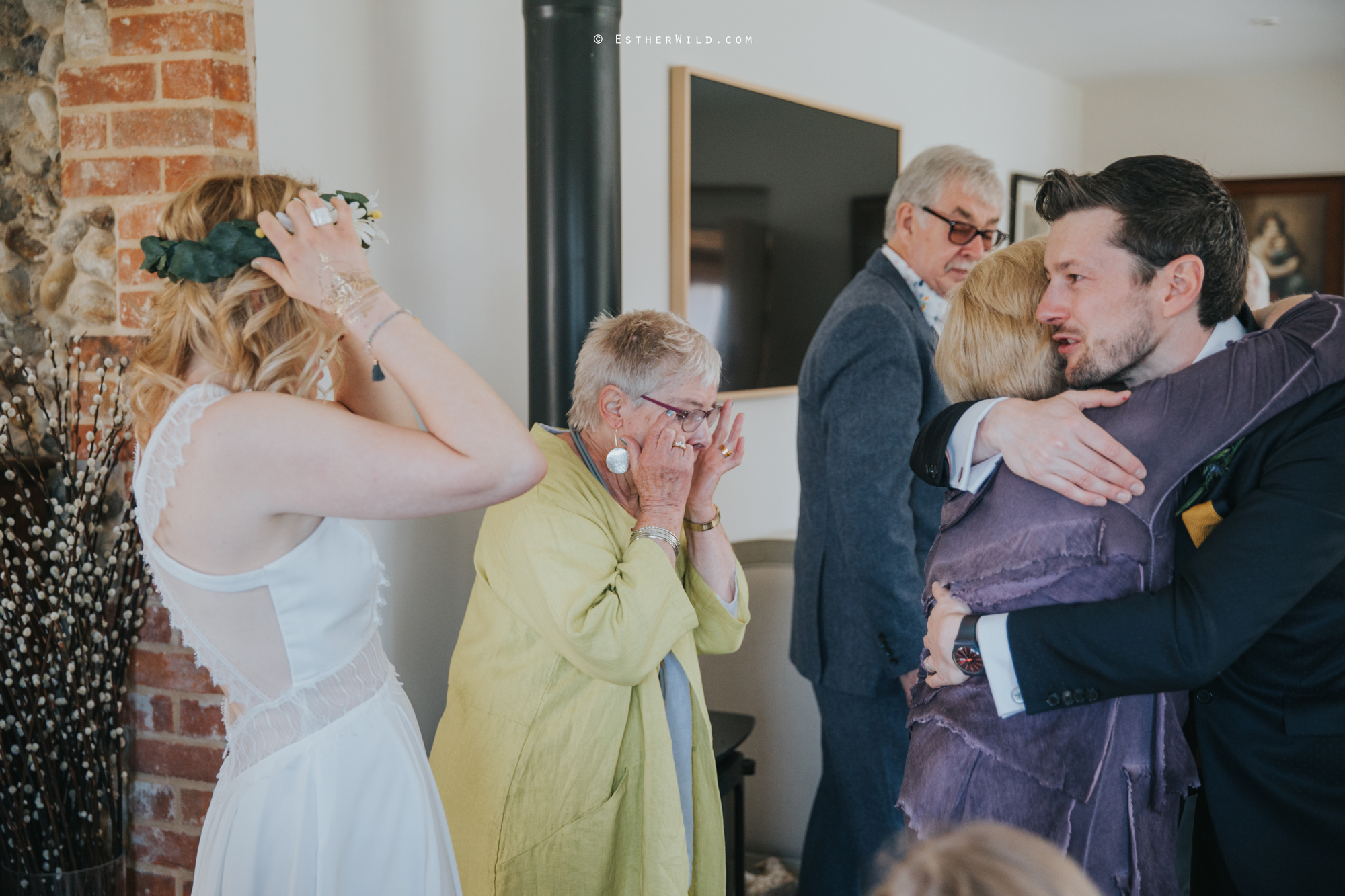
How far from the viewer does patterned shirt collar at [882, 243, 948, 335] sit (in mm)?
2453

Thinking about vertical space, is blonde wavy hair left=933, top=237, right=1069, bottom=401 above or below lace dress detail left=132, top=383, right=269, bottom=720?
above

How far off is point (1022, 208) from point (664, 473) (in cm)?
463

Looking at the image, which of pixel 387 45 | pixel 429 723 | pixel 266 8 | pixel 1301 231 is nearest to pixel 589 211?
pixel 387 45

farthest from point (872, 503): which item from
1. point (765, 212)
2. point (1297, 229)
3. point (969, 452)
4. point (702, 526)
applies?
point (1297, 229)

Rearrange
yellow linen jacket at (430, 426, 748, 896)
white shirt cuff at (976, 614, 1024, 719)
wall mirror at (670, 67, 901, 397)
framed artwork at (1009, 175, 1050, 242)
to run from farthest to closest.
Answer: framed artwork at (1009, 175, 1050, 242)
wall mirror at (670, 67, 901, 397)
yellow linen jacket at (430, 426, 748, 896)
white shirt cuff at (976, 614, 1024, 719)

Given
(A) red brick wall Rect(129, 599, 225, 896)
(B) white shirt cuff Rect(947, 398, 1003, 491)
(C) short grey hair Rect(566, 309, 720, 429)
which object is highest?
(C) short grey hair Rect(566, 309, 720, 429)

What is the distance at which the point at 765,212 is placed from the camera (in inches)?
148

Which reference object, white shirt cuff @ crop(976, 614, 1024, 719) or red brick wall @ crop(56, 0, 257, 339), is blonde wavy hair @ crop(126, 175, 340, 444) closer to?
red brick wall @ crop(56, 0, 257, 339)

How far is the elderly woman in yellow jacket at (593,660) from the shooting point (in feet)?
5.38

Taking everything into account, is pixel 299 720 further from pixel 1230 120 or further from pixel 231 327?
pixel 1230 120

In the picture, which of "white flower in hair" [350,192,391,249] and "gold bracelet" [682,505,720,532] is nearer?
"white flower in hair" [350,192,391,249]

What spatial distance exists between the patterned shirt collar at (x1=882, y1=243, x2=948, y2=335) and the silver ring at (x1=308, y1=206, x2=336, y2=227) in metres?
1.46

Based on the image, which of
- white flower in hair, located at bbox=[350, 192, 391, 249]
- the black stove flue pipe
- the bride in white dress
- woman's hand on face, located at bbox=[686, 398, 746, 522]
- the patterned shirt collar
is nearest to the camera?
the bride in white dress

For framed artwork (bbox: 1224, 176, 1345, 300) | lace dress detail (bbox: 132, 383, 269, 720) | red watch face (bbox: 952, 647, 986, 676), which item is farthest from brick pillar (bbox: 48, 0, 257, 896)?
framed artwork (bbox: 1224, 176, 1345, 300)
